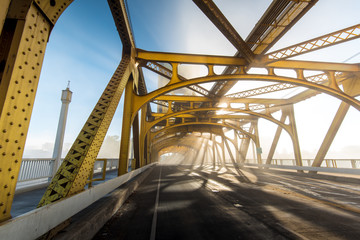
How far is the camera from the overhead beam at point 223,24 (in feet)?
21.9

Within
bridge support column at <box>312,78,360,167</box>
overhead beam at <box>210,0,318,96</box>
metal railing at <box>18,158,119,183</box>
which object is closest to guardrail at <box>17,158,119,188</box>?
metal railing at <box>18,158,119,183</box>

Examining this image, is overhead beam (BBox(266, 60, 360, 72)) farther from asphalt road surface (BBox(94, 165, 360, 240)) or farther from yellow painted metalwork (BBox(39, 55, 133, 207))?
yellow painted metalwork (BBox(39, 55, 133, 207))

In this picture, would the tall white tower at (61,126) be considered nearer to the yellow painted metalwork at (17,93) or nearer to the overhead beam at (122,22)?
the overhead beam at (122,22)

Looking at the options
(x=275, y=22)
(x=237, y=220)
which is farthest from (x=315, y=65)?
(x=237, y=220)

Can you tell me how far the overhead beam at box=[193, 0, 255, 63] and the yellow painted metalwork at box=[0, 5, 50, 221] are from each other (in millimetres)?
6135

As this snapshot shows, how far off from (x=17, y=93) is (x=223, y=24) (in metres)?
7.94

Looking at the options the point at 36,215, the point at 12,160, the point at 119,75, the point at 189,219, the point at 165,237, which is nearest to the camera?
the point at 12,160

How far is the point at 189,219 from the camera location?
4.06 metres

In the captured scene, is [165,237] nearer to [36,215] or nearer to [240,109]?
[36,215]

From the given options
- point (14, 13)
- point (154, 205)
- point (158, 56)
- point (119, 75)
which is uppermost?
point (158, 56)

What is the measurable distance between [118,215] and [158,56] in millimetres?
8946

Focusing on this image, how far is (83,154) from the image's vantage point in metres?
3.79

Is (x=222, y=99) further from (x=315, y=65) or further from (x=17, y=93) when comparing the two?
(x=17, y=93)

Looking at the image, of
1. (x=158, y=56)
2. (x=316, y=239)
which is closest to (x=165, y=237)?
(x=316, y=239)
